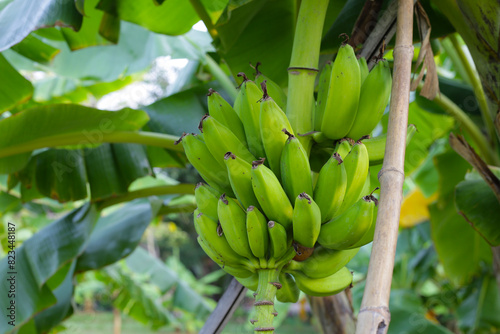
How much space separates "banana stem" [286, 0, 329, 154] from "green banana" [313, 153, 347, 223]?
11 centimetres

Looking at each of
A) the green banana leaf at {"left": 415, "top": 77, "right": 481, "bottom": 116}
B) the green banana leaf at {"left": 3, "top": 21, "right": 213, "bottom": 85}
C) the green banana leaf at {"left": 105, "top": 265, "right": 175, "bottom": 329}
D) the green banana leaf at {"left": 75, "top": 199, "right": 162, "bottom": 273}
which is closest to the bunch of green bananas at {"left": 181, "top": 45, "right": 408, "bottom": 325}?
the green banana leaf at {"left": 75, "top": 199, "right": 162, "bottom": 273}

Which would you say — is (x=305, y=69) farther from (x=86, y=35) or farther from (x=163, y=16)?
(x=86, y=35)

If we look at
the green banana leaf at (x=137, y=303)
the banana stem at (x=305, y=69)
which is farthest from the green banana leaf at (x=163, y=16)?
the green banana leaf at (x=137, y=303)

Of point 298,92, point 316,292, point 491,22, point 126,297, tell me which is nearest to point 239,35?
point 298,92

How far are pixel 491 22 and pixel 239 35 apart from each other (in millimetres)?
552

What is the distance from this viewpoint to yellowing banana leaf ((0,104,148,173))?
109 cm

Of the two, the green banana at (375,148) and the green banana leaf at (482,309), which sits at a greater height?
the green banana at (375,148)

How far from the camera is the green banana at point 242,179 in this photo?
1.97 ft

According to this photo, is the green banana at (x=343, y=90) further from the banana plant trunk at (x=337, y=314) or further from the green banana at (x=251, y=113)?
the banana plant trunk at (x=337, y=314)

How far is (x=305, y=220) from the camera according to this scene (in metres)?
0.56

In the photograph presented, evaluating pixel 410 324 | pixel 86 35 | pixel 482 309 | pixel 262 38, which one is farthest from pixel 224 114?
pixel 482 309

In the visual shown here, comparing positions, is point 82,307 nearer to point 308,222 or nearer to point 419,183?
point 419,183

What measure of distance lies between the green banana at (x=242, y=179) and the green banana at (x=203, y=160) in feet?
0.24

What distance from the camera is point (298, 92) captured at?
0.72 metres
